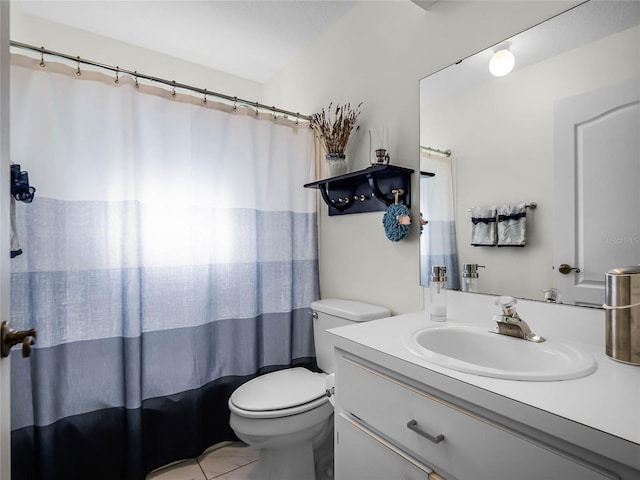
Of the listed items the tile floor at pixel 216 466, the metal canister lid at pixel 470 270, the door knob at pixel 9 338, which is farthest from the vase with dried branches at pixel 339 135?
the tile floor at pixel 216 466

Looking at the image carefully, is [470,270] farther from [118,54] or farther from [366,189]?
[118,54]

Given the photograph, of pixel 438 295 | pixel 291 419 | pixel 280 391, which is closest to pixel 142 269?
pixel 280 391

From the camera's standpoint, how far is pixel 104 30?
2008 millimetres

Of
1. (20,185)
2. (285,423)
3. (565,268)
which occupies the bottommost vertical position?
(285,423)

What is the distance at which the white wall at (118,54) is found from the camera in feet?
6.12

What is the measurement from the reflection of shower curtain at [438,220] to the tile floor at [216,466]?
4.29ft

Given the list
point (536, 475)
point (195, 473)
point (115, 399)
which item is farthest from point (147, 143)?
point (536, 475)

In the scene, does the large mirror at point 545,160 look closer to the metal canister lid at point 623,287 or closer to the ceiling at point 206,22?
the metal canister lid at point 623,287

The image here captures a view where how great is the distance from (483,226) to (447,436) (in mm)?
764

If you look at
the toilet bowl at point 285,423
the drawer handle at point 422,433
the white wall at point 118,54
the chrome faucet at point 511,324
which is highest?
the white wall at point 118,54

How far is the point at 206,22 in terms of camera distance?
1932mm

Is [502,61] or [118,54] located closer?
[502,61]

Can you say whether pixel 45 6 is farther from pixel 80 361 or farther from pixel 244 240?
pixel 80 361

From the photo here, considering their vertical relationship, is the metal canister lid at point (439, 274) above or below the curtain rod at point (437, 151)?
below
